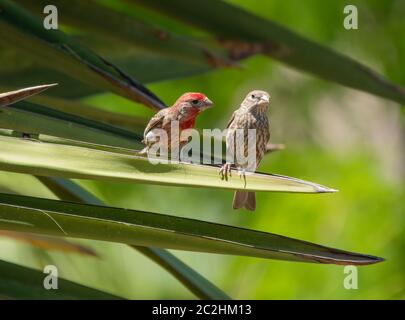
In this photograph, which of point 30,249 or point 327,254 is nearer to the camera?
point 327,254

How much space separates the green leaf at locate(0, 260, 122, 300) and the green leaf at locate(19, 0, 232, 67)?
0.90m

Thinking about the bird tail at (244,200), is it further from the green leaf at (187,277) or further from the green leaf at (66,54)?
the green leaf at (66,54)

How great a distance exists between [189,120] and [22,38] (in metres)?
0.55

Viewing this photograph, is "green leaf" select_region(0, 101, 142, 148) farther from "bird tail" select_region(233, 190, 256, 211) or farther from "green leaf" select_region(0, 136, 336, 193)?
"bird tail" select_region(233, 190, 256, 211)

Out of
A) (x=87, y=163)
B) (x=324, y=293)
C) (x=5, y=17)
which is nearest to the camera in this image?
(x=87, y=163)

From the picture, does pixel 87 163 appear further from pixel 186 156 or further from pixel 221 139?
pixel 221 139

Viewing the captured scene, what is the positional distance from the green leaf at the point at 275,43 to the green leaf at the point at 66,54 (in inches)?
26.1

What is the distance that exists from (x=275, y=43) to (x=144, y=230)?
1376 millimetres

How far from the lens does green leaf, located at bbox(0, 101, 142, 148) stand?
1826mm

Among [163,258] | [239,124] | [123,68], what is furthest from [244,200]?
[123,68]

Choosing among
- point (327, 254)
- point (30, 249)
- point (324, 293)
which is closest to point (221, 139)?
point (327, 254)

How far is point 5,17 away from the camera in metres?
2.36

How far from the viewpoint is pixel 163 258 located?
96.1 inches

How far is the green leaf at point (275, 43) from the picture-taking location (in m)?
2.93
